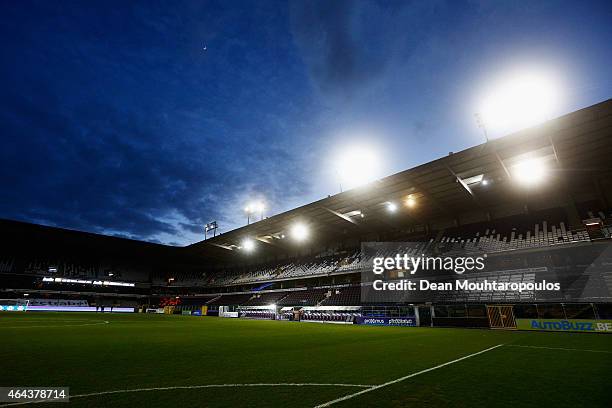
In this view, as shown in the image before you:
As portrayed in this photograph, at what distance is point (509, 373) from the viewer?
625 cm

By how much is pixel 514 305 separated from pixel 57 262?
221ft

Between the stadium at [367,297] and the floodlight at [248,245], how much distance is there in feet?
1.70

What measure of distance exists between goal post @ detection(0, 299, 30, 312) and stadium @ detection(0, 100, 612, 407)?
366 millimetres

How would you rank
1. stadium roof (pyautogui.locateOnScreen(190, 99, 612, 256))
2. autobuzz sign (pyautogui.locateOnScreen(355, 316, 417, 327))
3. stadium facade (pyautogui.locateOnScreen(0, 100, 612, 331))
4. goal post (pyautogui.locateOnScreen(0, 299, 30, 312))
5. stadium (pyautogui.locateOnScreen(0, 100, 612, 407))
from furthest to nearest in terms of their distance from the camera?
goal post (pyautogui.locateOnScreen(0, 299, 30, 312))
autobuzz sign (pyautogui.locateOnScreen(355, 316, 417, 327))
stadium facade (pyautogui.locateOnScreen(0, 100, 612, 331))
stadium roof (pyautogui.locateOnScreen(190, 99, 612, 256))
stadium (pyautogui.locateOnScreen(0, 100, 612, 407))

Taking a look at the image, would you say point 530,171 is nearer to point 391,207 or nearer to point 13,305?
point 391,207

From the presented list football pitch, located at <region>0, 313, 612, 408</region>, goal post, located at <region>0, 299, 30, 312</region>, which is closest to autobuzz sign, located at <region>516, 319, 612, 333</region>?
football pitch, located at <region>0, 313, 612, 408</region>

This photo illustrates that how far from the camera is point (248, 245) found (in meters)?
49.4

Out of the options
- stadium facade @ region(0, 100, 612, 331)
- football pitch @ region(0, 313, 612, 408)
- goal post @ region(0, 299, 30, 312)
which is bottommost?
football pitch @ region(0, 313, 612, 408)

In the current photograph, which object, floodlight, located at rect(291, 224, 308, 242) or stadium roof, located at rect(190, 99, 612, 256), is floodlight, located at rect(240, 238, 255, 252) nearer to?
stadium roof, located at rect(190, 99, 612, 256)

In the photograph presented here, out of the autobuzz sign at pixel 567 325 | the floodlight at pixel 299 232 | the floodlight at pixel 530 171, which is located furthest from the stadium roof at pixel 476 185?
the autobuzz sign at pixel 567 325

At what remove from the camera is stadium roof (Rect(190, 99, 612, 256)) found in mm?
19594

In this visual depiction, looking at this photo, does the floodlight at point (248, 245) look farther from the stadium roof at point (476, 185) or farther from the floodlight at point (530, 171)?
the floodlight at point (530, 171)

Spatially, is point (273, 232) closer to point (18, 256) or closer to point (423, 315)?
point (423, 315)

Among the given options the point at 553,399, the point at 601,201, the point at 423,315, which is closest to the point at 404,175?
the point at 423,315
